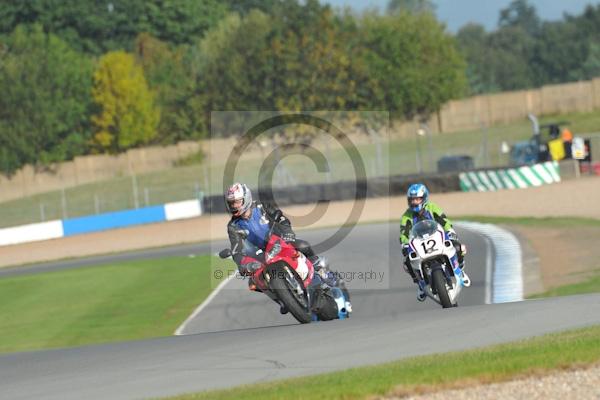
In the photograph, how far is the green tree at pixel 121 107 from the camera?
73.4 meters

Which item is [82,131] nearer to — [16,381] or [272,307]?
[272,307]

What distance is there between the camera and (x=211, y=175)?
50969mm

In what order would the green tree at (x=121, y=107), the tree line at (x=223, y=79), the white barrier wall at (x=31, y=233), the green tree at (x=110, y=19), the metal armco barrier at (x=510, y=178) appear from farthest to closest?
the green tree at (x=110, y=19) → the green tree at (x=121, y=107) → the tree line at (x=223, y=79) → the white barrier wall at (x=31, y=233) → the metal armco barrier at (x=510, y=178)

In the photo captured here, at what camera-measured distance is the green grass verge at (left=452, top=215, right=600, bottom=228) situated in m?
28.3

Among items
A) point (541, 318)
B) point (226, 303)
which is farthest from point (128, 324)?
point (541, 318)

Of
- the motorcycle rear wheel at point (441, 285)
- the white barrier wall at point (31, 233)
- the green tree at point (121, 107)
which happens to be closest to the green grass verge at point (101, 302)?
the motorcycle rear wheel at point (441, 285)

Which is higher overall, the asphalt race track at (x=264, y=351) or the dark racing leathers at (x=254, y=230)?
the dark racing leathers at (x=254, y=230)

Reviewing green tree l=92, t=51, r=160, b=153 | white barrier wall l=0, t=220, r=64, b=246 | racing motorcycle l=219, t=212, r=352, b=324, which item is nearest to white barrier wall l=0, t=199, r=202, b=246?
white barrier wall l=0, t=220, r=64, b=246

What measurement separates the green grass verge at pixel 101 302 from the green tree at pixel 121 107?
148ft

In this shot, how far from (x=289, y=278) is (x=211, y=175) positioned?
126 ft

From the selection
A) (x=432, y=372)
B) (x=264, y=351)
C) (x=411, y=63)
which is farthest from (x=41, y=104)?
(x=432, y=372)

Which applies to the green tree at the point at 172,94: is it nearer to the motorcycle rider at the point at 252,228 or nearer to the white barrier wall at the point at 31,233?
the white barrier wall at the point at 31,233

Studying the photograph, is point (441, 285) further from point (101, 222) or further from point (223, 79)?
point (223, 79)

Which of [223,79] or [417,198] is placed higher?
[223,79]
